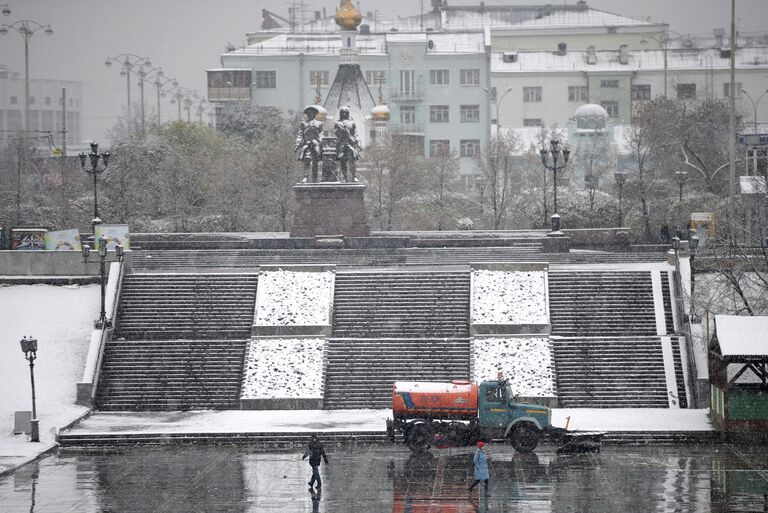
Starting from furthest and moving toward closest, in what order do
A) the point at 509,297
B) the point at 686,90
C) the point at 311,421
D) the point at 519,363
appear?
the point at 686,90
the point at 509,297
the point at 519,363
the point at 311,421

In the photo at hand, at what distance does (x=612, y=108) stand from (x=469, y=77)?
51.3ft

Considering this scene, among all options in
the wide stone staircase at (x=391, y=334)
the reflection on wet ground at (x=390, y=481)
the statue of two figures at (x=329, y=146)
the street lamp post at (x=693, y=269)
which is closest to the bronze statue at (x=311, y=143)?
the statue of two figures at (x=329, y=146)

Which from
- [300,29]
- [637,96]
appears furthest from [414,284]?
[300,29]

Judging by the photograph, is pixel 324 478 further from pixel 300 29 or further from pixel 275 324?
pixel 300 29

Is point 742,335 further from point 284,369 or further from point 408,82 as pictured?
point 408,82

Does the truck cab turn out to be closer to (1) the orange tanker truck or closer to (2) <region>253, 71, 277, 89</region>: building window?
(1) the orange tanker truck

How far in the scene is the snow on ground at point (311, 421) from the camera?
37.4 meters

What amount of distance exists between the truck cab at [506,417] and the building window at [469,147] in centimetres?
8326

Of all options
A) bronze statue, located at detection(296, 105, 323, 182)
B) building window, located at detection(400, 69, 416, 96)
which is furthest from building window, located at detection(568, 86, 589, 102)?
bronze statue, located at detection(296, 105, 323, 182)

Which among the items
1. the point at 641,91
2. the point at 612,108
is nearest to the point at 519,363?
the point at 612,108

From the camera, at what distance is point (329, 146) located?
58.5 meters

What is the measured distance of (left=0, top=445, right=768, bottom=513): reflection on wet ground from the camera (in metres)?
29.2

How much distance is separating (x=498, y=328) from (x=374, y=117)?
57386mm

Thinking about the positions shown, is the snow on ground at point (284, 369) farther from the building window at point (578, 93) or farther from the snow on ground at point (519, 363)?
the building window at point (578, 93)
